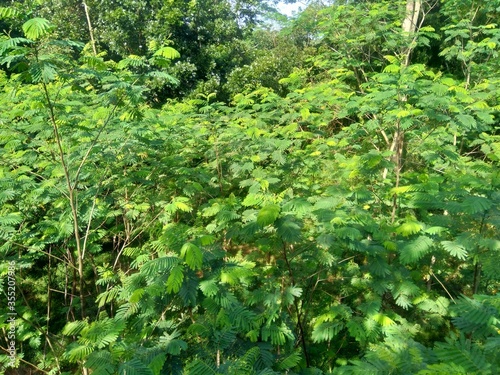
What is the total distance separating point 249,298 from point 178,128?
3322 millimetres

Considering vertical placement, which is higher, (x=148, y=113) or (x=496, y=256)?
(x=148, y=113)

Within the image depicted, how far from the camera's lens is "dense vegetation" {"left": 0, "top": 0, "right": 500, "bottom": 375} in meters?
2.04

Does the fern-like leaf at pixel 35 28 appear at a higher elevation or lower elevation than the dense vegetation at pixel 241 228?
higher

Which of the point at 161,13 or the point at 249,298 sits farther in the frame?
the point at 161,13

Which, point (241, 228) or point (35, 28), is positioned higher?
point (35, 28)

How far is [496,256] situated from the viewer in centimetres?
250

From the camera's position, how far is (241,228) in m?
2.77

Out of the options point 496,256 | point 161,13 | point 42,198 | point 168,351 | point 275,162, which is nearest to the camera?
point 168,351

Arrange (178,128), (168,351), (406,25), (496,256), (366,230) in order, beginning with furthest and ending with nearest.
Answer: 1. (406,25)
2. (178,128)
3. (366,230)
4. (496,256)
5. (168,351)

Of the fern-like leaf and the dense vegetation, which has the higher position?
the fern-like leaf

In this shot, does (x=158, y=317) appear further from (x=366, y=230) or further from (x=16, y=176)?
(x=16, y=176)

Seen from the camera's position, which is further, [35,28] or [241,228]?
[241,228]

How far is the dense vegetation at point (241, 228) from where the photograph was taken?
80.4 inches

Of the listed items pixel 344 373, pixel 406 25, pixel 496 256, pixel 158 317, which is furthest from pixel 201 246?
pixel 406 25
